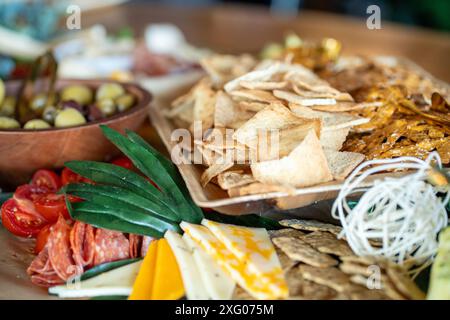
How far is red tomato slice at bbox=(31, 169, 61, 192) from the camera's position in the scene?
5.21ft

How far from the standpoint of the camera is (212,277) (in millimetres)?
1166

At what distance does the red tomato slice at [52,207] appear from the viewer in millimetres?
1456

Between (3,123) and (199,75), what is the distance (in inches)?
37.5

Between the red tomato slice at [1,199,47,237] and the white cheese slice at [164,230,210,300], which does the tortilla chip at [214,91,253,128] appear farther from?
the red tomato slice at [1,199,47,237]

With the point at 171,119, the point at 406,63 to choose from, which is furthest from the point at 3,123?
the point at 406,63

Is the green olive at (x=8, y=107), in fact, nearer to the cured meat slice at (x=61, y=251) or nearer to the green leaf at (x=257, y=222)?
the cured meat slice at (x=61, y=251)

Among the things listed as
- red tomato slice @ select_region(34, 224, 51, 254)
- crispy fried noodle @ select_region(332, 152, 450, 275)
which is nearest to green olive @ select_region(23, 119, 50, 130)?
red tomato slice @ select_region(34, 224, 51, 254)

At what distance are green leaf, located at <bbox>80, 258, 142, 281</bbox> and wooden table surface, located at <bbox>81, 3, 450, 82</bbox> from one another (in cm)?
199

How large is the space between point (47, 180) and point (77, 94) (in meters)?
0.46

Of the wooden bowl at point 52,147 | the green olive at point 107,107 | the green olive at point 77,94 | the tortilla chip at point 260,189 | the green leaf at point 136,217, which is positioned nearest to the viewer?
the tortilla chip at point 260,189

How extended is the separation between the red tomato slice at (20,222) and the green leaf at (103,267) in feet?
0.90

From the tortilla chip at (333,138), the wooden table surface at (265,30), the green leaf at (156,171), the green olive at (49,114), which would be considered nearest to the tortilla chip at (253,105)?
the tortilla chip at (333,138)

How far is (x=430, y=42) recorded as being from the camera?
3.41 metres
